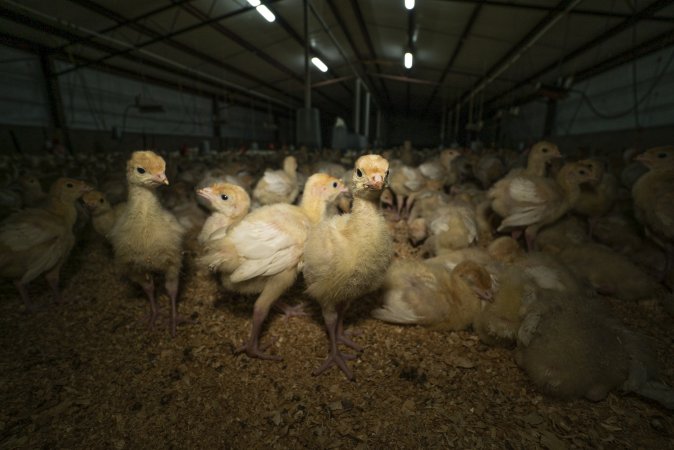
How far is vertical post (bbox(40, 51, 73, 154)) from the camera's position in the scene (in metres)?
10.4

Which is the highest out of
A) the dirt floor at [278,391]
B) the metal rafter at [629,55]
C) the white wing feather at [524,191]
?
the metal rafter at [629,55]

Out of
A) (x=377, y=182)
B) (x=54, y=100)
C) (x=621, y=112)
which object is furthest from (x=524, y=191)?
(x=54, y=100)

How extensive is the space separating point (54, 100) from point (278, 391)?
14142 millimetres

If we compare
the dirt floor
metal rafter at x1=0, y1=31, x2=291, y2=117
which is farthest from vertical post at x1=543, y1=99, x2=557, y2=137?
metal rafter at x1=0, y1=31, x2=291, y2=117

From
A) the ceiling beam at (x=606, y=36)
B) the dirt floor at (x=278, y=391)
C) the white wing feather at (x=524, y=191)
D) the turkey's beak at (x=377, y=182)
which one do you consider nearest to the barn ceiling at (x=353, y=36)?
the ceiling beam at (x=606, y=36)

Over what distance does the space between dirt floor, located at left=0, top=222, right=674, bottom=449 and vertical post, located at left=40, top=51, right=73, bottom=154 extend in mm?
10963

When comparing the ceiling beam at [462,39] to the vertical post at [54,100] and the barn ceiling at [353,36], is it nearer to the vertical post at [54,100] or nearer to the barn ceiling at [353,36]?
the barn ceiling at [353,36]

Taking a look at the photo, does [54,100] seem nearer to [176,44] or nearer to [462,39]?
[176,44]

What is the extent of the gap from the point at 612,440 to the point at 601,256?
1.98 metres

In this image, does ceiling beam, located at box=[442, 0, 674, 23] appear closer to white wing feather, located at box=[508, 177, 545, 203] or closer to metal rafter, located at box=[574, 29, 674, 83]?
metal rafter, located at box=[574, 29, 674, 83]

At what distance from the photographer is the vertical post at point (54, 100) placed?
10383mm

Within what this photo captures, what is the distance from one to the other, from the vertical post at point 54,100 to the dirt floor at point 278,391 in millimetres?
10963

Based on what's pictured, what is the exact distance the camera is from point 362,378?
6.82 feet

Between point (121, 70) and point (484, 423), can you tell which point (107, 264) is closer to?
point (484, 423)
